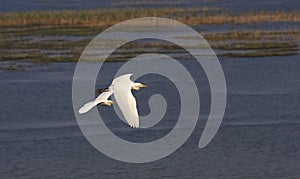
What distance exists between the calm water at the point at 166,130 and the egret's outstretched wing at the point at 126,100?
24.4 ft

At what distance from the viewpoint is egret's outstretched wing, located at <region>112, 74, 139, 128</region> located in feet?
53.6

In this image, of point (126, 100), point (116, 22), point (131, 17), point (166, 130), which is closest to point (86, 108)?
point (126, 100)

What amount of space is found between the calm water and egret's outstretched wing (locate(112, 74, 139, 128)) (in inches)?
293

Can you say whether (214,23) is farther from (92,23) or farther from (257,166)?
(257,166)

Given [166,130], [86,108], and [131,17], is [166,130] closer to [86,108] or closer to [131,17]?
[86,108]

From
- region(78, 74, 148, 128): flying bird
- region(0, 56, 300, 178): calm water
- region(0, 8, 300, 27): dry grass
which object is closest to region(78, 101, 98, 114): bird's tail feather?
region(78, 74, 148, 128): flying bird

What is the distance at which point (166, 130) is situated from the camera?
2955 cm

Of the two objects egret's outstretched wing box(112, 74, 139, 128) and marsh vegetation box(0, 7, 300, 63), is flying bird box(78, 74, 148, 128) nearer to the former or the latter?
egret's outstretched wing box(112, 74, 139, 128)

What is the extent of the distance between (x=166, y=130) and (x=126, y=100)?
41.1 feet

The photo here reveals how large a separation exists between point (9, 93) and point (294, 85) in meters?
10.7

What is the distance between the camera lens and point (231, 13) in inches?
2709

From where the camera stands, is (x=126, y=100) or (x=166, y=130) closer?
(x=126, y=100)

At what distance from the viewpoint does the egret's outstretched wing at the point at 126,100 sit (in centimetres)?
1634

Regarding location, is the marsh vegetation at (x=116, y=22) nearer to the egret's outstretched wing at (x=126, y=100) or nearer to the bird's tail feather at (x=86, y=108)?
the egret's outstretched wing at (x=126, y=100)
